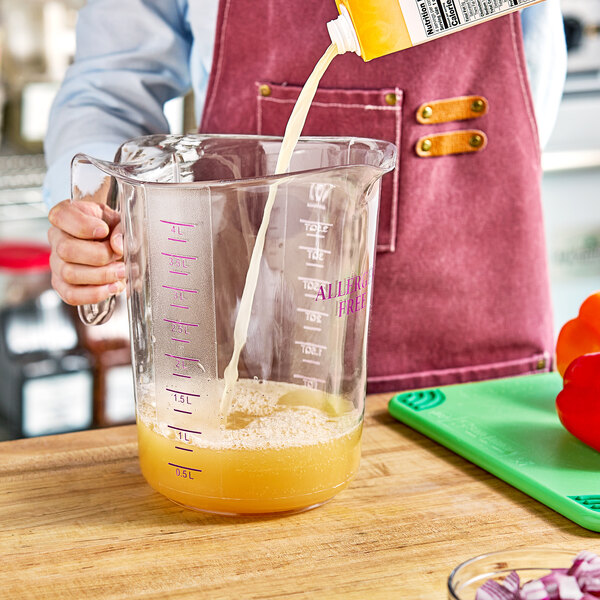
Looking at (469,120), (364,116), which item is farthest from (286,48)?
(469,120)

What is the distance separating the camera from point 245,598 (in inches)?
22.7

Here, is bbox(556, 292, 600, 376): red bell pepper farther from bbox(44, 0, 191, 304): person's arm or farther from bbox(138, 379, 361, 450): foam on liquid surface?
bbox(44, 0, 191, 304): person's arm

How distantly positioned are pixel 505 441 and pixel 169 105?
4.97ft

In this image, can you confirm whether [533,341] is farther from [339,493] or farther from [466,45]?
[339,493]

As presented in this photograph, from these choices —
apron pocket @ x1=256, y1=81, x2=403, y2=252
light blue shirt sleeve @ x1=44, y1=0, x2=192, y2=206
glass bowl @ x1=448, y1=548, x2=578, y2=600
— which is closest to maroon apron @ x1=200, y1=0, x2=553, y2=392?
apron pocket @ x1=256, y1=81, x2=403, y2=252

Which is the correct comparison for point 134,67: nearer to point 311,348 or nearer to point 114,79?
point 114,79

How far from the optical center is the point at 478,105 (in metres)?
1.03

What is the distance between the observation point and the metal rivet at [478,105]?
1.03m

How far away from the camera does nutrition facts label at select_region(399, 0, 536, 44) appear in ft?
2.18

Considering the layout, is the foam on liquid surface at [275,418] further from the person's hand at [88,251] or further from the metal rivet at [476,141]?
the metal rivet at [476,141]

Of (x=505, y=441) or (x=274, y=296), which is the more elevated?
(x=274, y=296)

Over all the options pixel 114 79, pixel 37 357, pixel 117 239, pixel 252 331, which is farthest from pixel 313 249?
pixel 37 357

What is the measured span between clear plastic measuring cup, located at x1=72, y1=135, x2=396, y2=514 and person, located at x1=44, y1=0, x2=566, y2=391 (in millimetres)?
337

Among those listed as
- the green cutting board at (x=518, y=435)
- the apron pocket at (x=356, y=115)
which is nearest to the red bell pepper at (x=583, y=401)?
the green cutting board at (x=518, y=435)
